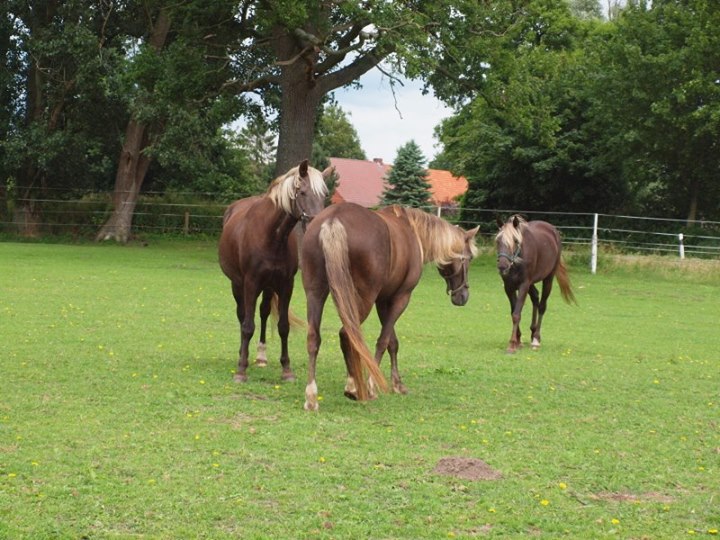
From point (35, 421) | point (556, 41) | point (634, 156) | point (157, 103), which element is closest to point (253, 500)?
point (35, 421)

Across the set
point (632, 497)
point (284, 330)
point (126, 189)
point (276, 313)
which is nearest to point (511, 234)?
point (276, 313)

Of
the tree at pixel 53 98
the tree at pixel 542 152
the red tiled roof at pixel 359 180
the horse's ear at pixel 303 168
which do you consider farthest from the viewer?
the red tiled roof at pixel 359 180

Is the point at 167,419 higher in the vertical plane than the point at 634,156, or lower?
lower

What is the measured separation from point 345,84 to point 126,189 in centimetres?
1142

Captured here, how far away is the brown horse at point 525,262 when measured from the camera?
42.9 feet

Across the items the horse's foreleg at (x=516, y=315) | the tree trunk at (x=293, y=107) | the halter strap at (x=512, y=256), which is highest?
the tree trunk at (x=293, y=107)

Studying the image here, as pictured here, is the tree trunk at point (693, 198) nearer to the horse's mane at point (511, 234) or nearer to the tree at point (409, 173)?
the tree at point (409, 173)

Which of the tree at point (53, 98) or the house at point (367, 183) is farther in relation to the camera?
the house at point (367, 183)

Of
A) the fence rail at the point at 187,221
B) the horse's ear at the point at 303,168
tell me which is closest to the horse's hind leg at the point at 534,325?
the horse's ear at the point at 303,168

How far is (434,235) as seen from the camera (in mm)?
9562

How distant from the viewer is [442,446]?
22.8 feet

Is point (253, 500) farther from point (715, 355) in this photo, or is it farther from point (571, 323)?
point (571, 323)

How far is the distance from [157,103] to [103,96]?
6.83 metres

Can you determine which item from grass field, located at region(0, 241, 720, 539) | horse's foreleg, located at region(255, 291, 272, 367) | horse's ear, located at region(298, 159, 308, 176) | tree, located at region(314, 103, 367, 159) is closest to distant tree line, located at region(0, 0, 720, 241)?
grass field, located at region(0, 241, 720, 539)
